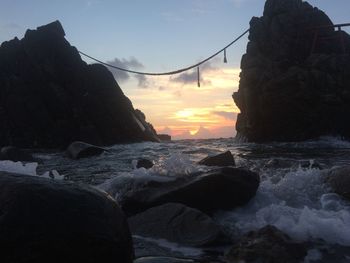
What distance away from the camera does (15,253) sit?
3934mm

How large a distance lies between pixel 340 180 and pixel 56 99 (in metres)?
34.2

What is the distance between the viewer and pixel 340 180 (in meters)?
8.39

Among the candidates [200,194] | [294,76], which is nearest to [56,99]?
[294,76]

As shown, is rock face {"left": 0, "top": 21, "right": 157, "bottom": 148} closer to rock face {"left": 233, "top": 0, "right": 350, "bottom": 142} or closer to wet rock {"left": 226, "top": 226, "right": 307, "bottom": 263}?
rock face {"left": 233, "top": 0, "right": 350, "bottom": 142}

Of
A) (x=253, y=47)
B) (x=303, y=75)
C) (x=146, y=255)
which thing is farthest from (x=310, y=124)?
(x=146, y=255)

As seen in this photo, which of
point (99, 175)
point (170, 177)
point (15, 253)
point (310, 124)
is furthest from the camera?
point (310, 124)

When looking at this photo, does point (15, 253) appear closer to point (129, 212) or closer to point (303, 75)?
point (129, 212)

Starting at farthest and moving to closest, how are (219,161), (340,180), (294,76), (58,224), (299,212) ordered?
(294,76), (219,161), (340,180), (299,212), (58,224)

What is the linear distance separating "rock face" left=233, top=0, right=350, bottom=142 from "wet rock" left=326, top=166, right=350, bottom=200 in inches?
1135

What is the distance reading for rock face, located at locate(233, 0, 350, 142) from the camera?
36656mm

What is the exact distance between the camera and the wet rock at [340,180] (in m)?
8.07

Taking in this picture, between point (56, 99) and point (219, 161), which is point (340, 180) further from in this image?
point (56, 99)

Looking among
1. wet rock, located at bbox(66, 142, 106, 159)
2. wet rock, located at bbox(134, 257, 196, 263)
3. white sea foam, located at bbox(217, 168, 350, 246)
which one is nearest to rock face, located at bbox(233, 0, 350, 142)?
wet rock, located at bbox(66, 142, 106, 159)

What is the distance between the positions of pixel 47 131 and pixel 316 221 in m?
34.1
